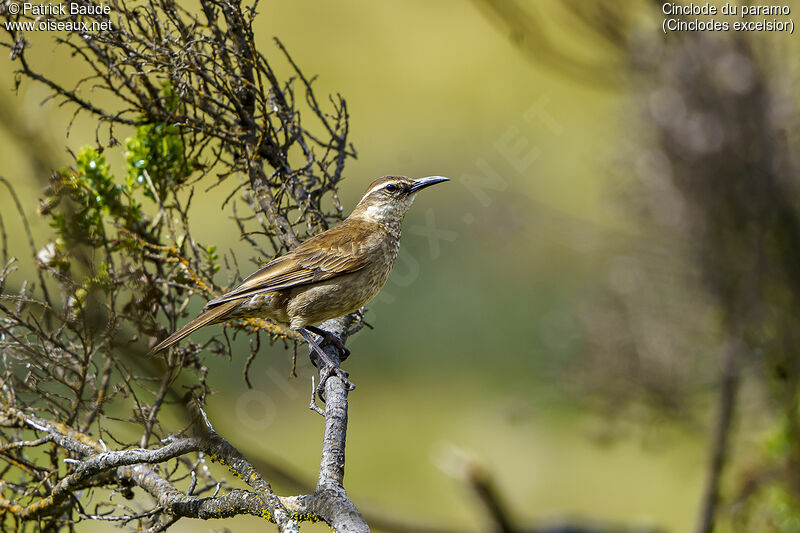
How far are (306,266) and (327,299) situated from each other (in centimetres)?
18

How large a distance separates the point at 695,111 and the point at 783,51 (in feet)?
2.40

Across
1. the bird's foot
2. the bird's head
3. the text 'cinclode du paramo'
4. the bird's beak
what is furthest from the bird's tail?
the text 'cinclode du paramo'

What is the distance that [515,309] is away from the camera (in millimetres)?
10789

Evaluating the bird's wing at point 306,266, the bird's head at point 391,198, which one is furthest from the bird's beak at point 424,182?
the bird's wing at point 306,266

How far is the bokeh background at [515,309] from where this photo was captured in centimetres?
595

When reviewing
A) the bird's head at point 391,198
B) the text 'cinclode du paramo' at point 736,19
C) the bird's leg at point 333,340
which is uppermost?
the text 'cinclode du paramo' at point 736,19

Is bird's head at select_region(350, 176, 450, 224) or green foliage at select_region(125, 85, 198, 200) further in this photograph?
bird's head at select_region(350, 176, 450, 224)

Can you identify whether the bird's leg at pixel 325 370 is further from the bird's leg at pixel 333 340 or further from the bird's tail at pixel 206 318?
the bird's tail at pixel 206 318

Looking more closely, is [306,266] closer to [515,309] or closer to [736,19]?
[736,19]

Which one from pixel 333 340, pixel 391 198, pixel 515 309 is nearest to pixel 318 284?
pixel 333 340

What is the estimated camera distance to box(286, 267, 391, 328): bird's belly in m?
3.55

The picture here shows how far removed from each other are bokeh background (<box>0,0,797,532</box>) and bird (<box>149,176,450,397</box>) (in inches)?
24.9

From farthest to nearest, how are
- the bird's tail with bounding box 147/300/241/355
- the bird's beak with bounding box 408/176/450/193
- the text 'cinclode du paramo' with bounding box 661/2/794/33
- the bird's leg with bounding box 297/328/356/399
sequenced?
the text 'cinclode du paramo' with bounding box 661/2/794/33 < the bird's beak with bounding box 408/176/450/193 < the bird's leg with bounding box 297/328/356/399 < the bird's tail with bounding box 147/300/241/355

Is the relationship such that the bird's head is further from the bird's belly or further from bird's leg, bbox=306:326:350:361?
bird's leg, bbox=306:326:350:361
